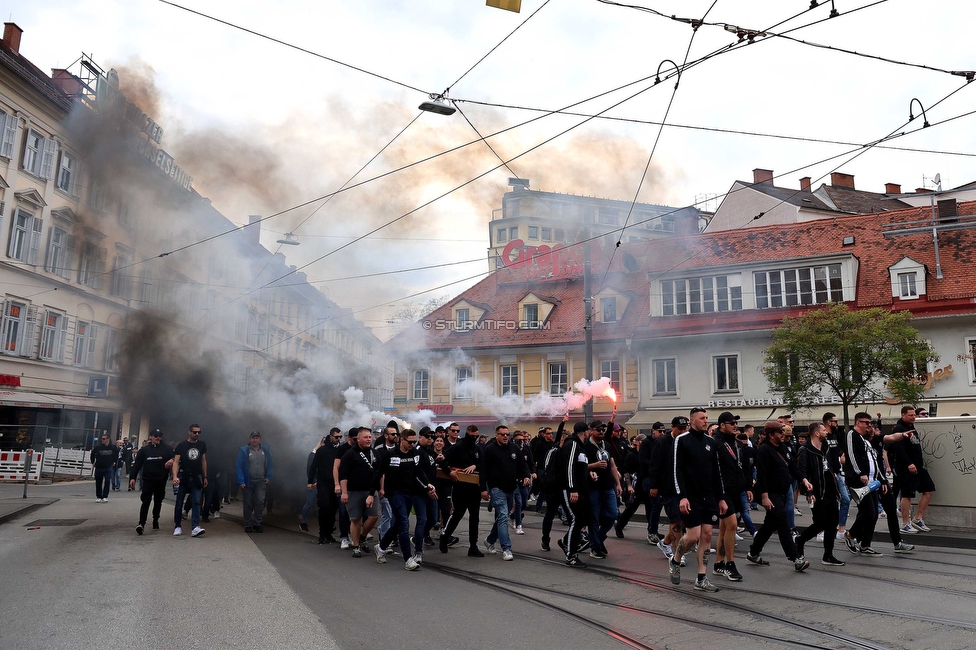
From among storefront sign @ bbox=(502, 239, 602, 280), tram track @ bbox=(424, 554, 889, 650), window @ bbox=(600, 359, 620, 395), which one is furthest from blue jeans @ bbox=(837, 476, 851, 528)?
storefront sign @ bbox=(502, 239, 602, 280)

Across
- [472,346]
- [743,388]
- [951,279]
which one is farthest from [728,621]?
[472,346]

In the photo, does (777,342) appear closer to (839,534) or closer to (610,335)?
(610,335)

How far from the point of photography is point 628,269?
33375mm

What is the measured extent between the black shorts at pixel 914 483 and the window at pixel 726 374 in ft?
59.7

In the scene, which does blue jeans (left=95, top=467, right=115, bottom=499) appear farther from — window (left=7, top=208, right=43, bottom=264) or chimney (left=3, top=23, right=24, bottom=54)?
chimney (left=3, top=23, right=24, bottom=54)

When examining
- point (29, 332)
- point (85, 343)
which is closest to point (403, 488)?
point (29, 332)

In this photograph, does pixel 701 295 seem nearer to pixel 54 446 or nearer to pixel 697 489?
pixel 697 489

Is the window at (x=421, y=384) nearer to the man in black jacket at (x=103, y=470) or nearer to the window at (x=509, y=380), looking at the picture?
the window at (x=509, y=380)

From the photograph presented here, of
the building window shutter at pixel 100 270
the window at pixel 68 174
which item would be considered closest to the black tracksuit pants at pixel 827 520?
the window at pixel 68 174

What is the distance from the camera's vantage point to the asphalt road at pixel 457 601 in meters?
5.59

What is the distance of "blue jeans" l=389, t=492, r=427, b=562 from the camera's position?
915cm

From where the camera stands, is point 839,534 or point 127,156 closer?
point 839,534

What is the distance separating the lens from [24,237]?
26.0 m

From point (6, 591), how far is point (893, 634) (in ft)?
25.3
